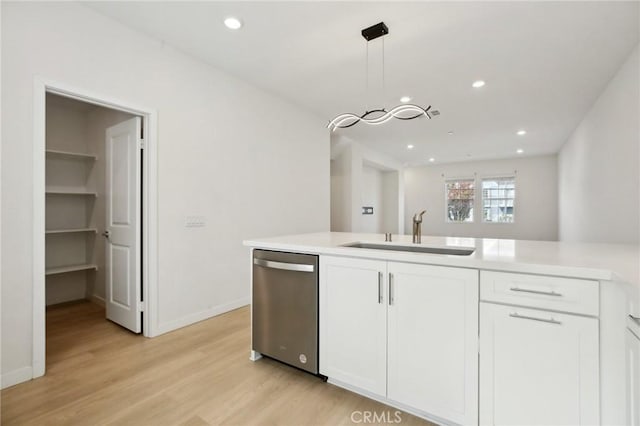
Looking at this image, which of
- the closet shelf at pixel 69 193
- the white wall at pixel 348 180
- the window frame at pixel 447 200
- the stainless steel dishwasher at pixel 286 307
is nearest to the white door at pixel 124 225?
the closet shelf at pixel 69 193

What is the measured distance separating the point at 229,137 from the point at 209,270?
1.54m

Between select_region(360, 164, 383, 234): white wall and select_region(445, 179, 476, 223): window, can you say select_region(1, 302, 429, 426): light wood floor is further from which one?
select_region(445, 179, 476, 223): window

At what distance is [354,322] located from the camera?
70.6 inches

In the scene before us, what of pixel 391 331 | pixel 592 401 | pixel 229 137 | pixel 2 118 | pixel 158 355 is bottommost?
pixel 158 355

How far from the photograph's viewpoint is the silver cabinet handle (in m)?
1.94

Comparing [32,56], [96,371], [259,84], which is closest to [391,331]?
[96,371]

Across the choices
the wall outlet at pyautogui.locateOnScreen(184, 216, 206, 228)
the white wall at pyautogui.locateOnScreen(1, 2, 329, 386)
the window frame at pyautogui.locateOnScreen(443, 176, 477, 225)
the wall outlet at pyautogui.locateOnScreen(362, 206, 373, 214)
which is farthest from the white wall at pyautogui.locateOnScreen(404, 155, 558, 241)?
the wall outlet at pyautogui.locateOnScreen(184, 216, 206, 228)

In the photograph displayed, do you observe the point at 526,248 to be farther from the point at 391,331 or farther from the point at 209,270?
the point at 209,270

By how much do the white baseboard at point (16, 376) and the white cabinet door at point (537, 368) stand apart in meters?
2.83

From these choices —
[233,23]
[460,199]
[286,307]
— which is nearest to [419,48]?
[233,23]

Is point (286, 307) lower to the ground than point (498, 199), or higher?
lower

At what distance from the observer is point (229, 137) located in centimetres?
342

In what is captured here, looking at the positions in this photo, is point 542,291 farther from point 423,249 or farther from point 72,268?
point 72,268

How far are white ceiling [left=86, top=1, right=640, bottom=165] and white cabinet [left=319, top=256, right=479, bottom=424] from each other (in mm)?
2087
